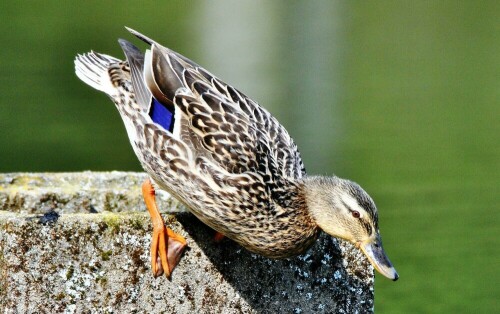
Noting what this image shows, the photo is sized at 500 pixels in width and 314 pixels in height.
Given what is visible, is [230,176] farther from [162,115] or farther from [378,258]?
[378,258]

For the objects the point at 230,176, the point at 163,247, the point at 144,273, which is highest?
the point at 230,176

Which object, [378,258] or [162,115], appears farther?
[162,115]

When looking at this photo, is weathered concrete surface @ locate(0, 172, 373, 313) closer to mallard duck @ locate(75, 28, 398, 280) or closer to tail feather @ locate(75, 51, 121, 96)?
mallard duck @ locate(75, 28, 398, 280)

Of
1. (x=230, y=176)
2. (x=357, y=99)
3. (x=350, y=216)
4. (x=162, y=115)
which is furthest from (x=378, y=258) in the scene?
(x=357, y=99)

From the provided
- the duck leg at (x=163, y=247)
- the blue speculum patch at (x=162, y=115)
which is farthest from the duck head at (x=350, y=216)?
the blue speculum patch at (x=162, y=115)

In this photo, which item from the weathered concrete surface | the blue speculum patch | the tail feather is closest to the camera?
the weathered concrete surface

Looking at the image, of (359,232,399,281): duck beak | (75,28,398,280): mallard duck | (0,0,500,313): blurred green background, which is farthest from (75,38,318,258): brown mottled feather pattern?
(0,0,500,313): blurred green background
